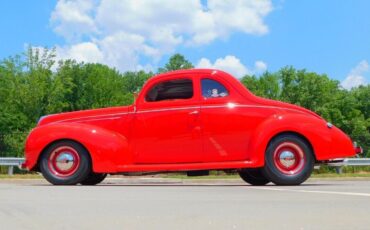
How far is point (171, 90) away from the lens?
392 inches

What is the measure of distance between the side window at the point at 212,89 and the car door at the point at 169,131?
0.14 meters

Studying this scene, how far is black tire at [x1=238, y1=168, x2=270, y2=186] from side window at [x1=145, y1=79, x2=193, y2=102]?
6.10 ft

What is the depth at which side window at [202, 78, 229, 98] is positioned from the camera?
9766 mm

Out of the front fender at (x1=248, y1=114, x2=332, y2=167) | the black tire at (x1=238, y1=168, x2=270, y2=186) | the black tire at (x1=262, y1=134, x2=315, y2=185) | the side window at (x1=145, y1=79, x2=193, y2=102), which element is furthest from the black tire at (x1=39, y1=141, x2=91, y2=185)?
the black tire at (x1=262, y1=134, x2=315, y2=185)

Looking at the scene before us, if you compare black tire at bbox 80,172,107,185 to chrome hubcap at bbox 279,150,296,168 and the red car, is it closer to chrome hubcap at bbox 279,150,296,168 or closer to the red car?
the red car

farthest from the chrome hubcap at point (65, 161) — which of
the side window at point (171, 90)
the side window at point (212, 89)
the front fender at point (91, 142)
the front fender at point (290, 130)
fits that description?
the front fender at point (290, 130)

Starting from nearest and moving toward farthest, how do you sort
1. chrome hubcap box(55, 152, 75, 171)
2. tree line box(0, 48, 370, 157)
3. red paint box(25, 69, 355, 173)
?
red paint box(25, 69, 355, 173), chrome hubcap box(55, 152, 75, 171), tree line box(0, 48, 370, 157)

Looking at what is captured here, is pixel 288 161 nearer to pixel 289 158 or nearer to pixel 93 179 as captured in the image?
pixel 289 158

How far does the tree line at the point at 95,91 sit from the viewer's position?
47438 millimetres

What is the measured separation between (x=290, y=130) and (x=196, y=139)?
1.55 meters
